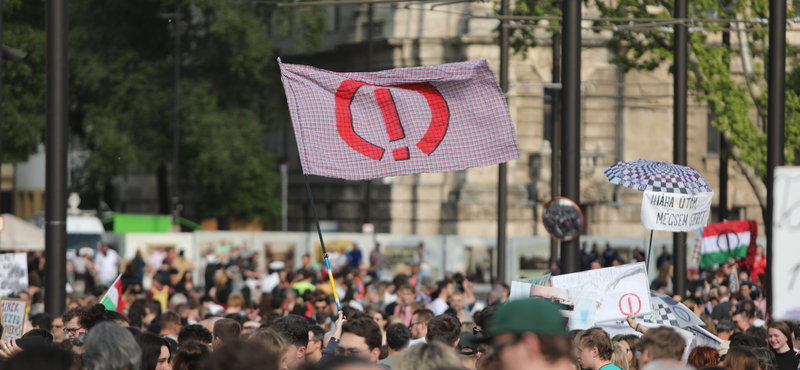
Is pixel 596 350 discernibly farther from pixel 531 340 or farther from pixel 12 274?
pixel 12 274

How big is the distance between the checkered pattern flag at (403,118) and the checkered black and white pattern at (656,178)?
5.74 feet

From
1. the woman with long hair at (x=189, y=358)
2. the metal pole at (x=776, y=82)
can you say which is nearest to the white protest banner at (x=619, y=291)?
the metal pole at (x=776, y=82)

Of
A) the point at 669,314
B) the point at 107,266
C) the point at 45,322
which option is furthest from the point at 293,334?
the point at 107,266

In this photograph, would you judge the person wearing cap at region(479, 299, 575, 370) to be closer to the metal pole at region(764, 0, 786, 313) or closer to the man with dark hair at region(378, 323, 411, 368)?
the man with dark hair at region(378, 323, 411, 368)

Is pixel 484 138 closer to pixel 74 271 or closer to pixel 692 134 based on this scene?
pixel 74 271

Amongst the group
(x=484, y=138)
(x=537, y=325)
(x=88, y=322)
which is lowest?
(x=88, y=322)

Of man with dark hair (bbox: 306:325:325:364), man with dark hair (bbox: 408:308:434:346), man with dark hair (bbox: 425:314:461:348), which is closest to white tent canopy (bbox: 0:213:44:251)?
man with dark hair (bbox: 408:308:434:346)

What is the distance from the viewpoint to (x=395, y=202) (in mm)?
35688

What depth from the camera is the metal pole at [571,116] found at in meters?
9.62

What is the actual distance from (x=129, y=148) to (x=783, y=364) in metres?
33.2

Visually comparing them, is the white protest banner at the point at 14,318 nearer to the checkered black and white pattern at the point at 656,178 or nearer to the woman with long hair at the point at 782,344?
the checkered black and white pattern at the point at 656,178

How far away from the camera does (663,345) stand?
5754 mm

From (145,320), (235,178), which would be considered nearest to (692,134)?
(235,178)

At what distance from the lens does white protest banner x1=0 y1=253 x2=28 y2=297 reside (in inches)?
529
